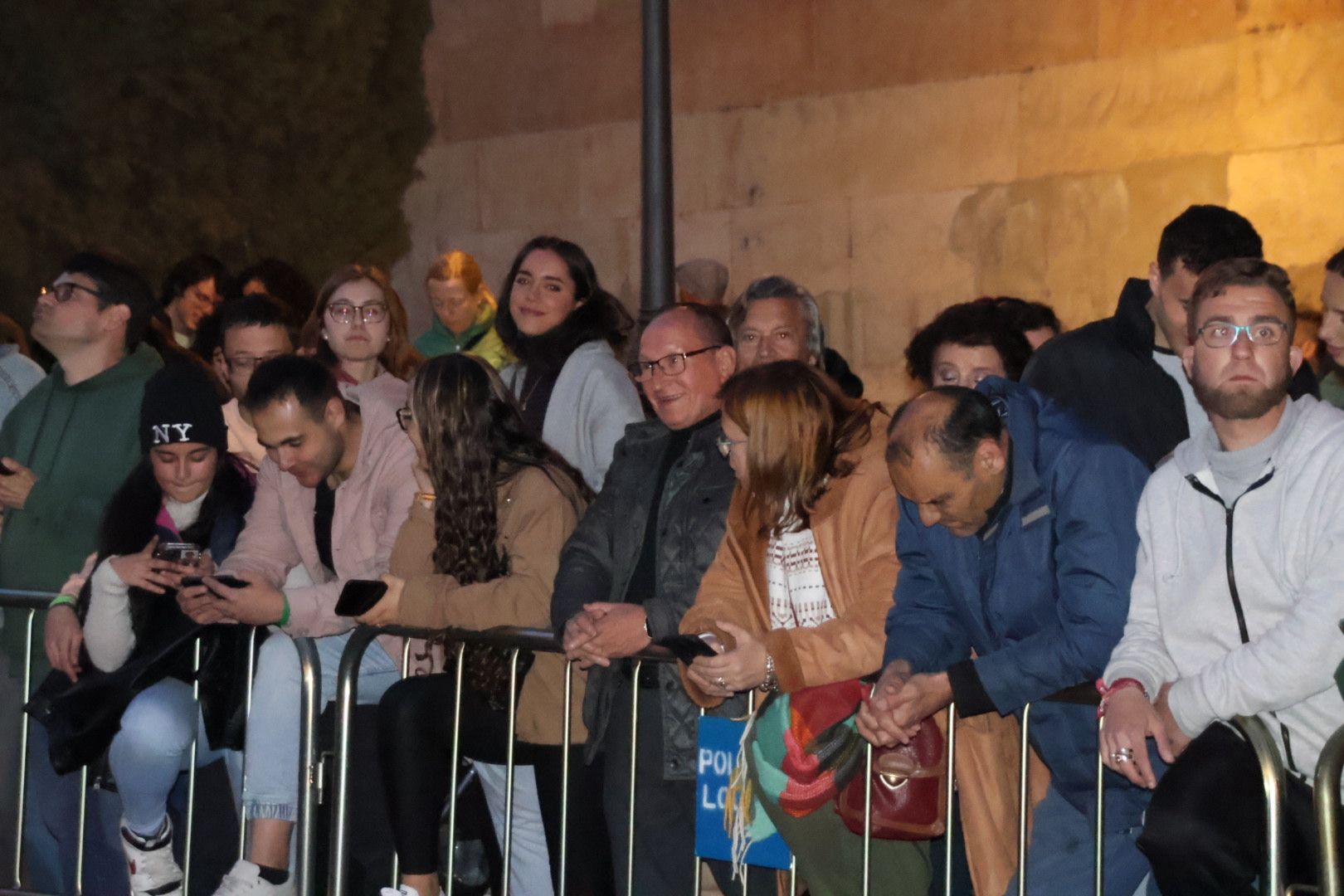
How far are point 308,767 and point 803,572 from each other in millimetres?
1760

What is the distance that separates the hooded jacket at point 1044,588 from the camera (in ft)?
16.2

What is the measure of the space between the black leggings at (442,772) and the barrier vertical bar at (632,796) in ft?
0.94

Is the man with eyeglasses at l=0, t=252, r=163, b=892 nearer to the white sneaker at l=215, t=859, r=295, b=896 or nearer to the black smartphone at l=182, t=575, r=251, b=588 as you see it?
the black smartphone at l=182, t=575, r=251, b=588

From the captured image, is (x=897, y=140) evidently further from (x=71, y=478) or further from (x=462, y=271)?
(x=71, y=478)

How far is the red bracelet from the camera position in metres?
4.70

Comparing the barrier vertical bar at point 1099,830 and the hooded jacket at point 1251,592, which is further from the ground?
the hooded jacket at point 1251,592

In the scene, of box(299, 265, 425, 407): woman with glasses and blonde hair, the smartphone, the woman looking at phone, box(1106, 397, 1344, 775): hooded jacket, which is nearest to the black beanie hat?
the woman looking at phone

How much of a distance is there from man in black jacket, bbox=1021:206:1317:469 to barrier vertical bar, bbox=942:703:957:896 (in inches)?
44.7

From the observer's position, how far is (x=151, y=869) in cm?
636

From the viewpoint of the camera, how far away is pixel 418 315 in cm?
1434

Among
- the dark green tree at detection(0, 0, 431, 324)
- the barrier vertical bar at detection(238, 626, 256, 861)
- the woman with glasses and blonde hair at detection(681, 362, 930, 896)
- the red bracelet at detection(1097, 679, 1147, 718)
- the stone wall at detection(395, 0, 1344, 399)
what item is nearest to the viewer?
the red bracelet at detection(1097, 679, 1147, 718)

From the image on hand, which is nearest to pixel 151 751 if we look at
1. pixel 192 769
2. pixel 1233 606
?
pixel 192 769

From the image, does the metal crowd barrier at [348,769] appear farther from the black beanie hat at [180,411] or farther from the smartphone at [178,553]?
the black beanie hat at [180,411]

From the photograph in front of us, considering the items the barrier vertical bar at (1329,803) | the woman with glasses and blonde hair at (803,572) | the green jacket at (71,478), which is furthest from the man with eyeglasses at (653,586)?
the green jacket at (71,478)
